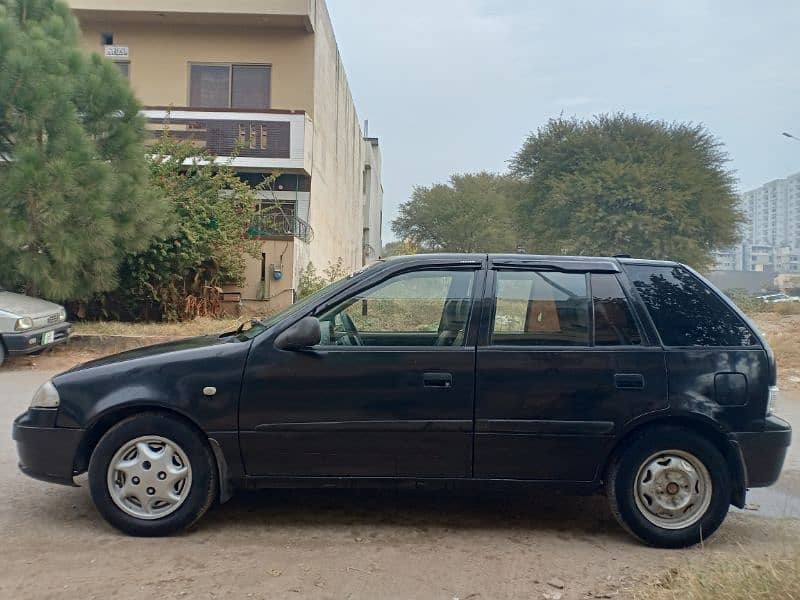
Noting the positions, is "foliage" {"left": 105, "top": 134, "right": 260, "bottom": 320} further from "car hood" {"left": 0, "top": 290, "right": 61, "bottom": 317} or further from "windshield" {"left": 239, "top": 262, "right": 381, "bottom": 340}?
"windshield" {"left": 239, "top": 262, "right": 381, "bottom": 340}

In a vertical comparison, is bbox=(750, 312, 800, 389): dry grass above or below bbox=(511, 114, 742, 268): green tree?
below

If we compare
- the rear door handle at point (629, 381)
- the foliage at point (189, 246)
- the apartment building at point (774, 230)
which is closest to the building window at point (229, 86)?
the foliage at point (189, 246)

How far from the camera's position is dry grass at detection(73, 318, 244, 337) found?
13086 millimetres

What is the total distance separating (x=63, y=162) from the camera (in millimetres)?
11617

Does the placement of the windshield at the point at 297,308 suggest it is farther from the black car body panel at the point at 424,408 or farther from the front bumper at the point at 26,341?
the front bumper at the point at 26,341

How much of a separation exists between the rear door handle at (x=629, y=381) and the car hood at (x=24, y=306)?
9.48 m

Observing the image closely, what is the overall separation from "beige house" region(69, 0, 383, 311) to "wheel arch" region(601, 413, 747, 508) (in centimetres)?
1254

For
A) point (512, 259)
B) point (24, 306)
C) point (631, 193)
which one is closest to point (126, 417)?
point (512, 259)

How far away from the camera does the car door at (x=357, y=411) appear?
429 centimetres

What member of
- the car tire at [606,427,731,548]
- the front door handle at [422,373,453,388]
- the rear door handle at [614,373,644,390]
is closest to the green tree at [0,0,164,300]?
the front door handle at [422,373,453,388]

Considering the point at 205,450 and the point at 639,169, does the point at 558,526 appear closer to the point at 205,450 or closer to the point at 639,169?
the point at 205,450

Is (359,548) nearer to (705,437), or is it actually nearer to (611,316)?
(611,316)

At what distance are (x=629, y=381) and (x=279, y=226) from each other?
1390 cm

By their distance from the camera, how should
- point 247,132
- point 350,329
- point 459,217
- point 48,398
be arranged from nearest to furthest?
point 48,398 → point 350,329 → point 247,132 → point 459,217
